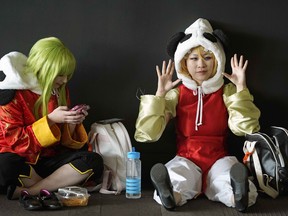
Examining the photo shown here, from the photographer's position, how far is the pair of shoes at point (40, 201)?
1957 millimetres

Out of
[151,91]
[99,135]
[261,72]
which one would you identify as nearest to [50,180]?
[99,135]

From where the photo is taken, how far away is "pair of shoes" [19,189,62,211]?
1957mm

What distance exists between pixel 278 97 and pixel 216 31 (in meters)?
0.46

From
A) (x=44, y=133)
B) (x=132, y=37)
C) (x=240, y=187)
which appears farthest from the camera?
(x=132, y=37)

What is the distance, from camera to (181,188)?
209 cm

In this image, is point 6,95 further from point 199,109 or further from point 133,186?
Result: point 199,109

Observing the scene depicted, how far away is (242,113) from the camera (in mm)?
2189

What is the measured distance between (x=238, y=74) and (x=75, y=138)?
0.76 m

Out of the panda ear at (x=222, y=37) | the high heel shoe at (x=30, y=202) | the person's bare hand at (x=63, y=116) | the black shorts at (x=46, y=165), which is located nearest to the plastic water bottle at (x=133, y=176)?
the black shorts at (x=46, y=165)

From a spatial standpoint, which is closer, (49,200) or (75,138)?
(49,200)

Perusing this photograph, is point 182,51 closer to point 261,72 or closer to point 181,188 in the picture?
point 261,72

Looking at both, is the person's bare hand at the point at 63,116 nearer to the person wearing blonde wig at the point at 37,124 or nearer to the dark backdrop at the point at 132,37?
the person wearing blonde wig at the point at 37,124

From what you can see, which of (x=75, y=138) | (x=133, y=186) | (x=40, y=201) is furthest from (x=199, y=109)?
(x=40, y=201)

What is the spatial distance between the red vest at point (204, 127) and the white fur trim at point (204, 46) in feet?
0.13
